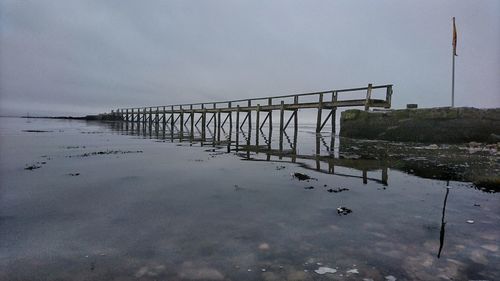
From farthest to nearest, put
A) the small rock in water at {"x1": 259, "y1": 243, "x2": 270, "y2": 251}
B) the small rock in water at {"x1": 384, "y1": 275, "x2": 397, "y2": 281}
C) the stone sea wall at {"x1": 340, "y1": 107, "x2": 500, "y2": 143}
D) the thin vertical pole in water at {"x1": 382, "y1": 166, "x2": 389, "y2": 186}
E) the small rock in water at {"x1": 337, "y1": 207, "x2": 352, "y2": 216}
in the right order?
the stone sea wall at {"x1": 340, "y1": 107, "x2": 500, "y2": 143} < the thin vertical pole in water at {"x1": 382, "y1": 166, "x2": 389, "y2": 186} < the small rock in water at {"x1": 337, "y1": 207, "x2": 352, "y2": 216} < the small rock in water at {"x1": 259, "y1": 243, "x2": 270, "y2": 251} < the small rock in water at {"x1": 384, "y1": 275, "x2": 397, "y2": 281}

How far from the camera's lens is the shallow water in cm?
313

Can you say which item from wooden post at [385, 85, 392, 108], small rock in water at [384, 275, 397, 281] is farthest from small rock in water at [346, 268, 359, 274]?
wooden post at [385, 85, 392, 108]

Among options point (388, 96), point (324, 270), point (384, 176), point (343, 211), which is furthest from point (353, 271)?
point (388, 96)

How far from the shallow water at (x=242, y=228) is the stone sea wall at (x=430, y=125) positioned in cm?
1287

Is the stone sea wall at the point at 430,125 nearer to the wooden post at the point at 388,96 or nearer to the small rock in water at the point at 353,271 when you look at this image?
the wooden post at the point at 388,96

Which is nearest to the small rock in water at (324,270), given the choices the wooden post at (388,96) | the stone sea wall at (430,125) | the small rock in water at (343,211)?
the small rock in water at (343,211)

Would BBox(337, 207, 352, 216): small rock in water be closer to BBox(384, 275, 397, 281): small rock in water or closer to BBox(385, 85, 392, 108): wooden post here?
BBox(384, 275, 397, 281): small rock in water

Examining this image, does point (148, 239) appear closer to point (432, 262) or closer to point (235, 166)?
point (432, 262)

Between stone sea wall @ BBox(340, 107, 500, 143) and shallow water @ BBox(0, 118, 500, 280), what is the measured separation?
12872mm

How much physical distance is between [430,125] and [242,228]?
19.1 metres

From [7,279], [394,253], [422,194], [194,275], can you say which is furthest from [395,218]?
[7,279]

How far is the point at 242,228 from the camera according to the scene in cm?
432

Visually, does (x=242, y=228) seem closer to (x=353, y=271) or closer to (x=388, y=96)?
(x=353, y=271)

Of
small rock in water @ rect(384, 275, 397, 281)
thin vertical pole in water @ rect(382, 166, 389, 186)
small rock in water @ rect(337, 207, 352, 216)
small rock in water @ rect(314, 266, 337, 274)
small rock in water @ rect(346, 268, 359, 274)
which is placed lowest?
small rock in water @ rect(314, 266, 337, 274)
